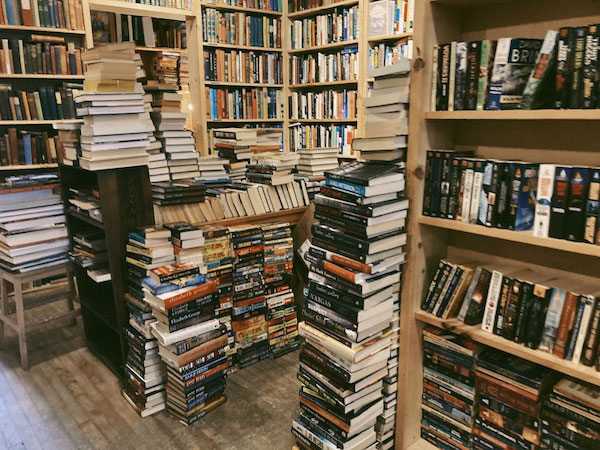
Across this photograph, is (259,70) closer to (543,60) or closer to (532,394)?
(543,60)

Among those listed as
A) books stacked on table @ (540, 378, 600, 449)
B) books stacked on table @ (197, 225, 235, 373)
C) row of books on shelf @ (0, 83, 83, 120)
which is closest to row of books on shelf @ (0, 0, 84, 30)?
row of books on shelf @ (0, 83, 83, 120)

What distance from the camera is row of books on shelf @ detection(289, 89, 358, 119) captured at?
4293 mm

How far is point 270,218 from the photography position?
2975 mm

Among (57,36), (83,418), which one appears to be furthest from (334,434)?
(57,36)

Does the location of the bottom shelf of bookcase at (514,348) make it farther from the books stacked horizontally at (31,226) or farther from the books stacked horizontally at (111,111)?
the books stacked horizontally at (31,226)

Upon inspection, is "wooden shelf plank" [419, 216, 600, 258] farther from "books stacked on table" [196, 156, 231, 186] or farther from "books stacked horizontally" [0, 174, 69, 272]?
"books stacked horizontally" [0, 174, 69, 272]

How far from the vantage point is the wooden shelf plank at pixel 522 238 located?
1.33 metres

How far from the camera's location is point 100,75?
91.1 inches

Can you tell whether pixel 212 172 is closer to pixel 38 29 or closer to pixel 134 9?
pixel 134 9

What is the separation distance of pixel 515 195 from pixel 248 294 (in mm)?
1615

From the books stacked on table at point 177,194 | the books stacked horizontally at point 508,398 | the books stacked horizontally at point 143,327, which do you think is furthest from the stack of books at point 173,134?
the books stacked horizontally at point 508,398

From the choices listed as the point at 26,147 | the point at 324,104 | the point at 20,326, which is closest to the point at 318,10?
the point at 324,104

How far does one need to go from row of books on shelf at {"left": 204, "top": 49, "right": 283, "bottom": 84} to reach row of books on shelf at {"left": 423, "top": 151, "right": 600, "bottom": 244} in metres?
3.25

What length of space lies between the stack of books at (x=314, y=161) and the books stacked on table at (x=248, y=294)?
0.91m
